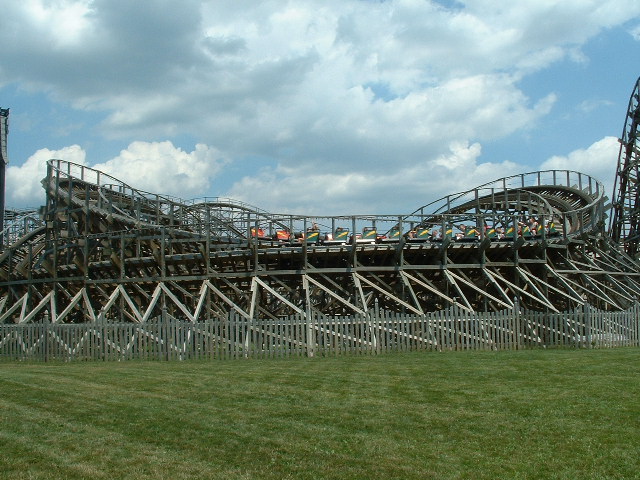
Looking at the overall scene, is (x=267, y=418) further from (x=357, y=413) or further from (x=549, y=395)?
(x=549, y=395)

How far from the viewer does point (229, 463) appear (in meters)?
6.63

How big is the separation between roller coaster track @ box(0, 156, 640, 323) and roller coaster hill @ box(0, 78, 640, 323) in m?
0.06

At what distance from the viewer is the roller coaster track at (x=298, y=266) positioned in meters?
22.8

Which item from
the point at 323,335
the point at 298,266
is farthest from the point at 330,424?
the point at 298,266

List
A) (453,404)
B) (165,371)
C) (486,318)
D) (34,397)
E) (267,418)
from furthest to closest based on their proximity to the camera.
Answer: (486,318) → (165,371) → (34,397) → (453,404) → (267,418)

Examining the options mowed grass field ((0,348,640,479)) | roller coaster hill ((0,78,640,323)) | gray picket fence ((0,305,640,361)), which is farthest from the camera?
roller coaster hill ((0,78,640,323))

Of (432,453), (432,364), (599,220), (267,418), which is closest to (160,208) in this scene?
(599,220)

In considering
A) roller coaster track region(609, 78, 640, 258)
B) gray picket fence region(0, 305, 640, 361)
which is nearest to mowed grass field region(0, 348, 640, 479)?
gray picket fence region(0, 305, 640, 361)

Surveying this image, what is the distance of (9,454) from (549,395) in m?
6.93

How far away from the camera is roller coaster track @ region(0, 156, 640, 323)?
22.8 m

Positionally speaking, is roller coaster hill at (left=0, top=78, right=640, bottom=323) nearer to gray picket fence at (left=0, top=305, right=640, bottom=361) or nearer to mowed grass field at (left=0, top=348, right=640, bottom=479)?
gray picket fence at (left=0, top=305, right=640, bottom=361)

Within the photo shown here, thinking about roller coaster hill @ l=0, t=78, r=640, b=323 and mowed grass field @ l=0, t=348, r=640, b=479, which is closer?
mowed grass field @ l=0, t=348, r=640, b=479

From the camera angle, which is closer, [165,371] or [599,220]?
A: [165,371]

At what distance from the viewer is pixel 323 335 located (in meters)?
17.8
